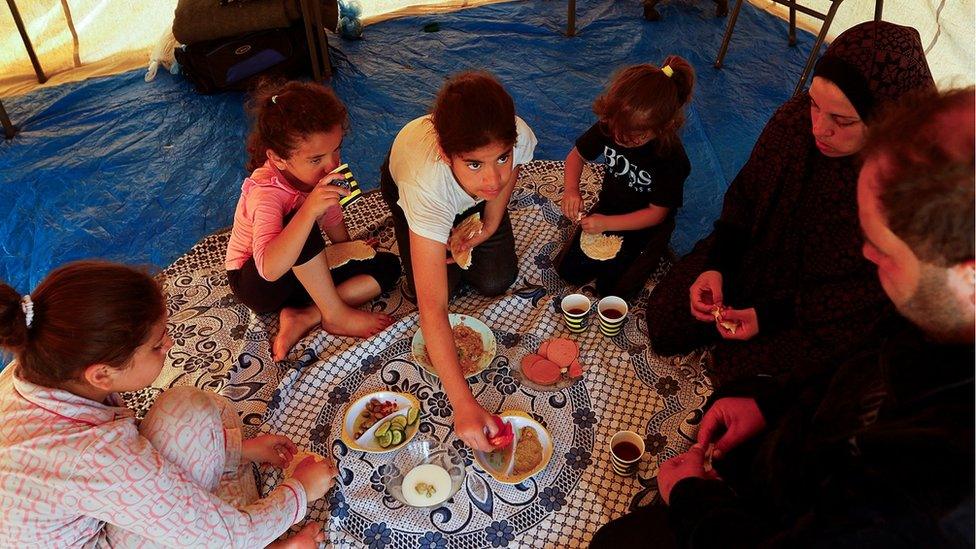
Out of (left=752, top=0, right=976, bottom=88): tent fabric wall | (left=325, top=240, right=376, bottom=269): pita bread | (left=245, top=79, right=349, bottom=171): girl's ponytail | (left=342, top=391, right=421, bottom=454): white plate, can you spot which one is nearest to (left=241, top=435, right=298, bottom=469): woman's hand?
(left=342, top=391, right=421, bottom=454): white plate

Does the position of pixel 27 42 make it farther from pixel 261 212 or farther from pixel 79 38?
pixel 261 212

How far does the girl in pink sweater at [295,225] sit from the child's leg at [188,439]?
0.59m

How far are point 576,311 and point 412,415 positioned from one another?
0.68m

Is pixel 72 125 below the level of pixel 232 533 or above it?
below

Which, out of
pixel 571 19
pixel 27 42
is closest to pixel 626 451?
pixel 571 19

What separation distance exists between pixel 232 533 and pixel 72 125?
2734 mm

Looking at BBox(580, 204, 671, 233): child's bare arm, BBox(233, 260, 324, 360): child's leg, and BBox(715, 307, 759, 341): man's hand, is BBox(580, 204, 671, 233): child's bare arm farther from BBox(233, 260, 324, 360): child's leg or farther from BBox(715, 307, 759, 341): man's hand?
BBox(233, 260, 324, 360): child's leg

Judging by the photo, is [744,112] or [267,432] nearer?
[267,432]

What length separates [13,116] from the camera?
3.32 metres

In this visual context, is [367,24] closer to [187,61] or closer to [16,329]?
[187,61]

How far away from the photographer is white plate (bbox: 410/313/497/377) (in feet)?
6.69

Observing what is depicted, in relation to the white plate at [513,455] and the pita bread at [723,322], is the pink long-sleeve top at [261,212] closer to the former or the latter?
the white plate at [513,455]

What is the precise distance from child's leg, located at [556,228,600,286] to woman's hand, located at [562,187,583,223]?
2.4 inches

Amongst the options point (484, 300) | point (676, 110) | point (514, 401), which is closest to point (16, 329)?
point (514, 401)
